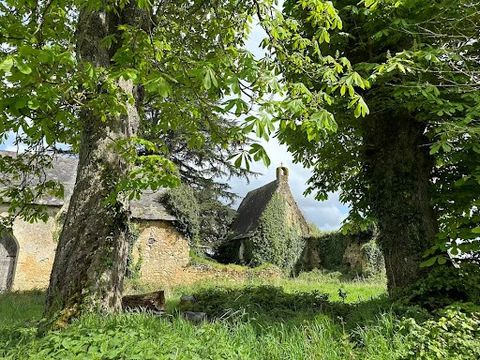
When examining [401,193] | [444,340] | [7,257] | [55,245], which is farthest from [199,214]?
[444,340]

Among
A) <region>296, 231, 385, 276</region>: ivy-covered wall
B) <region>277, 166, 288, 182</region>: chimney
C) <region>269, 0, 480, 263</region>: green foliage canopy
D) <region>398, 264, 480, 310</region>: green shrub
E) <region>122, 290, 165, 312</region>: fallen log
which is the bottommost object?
<region>122, 290, 165, 312</region>: fallen log

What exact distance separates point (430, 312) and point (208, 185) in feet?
75.6

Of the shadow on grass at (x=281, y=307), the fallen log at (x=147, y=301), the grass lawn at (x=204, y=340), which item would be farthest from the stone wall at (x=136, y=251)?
the grass lawn at (x=204, y=340)

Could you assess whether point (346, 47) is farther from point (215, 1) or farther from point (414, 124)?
point (215, 1)

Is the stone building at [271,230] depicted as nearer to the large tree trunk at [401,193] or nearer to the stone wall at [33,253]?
the stone wall at [33,253]

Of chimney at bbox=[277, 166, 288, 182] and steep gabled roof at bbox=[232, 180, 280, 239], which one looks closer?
steep gabled roof at bbox=[232, 180, 280, 239]

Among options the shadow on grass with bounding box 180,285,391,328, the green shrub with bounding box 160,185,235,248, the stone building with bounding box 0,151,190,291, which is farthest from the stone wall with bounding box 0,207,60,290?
the shadow on grass with bounding box 180,285,391,328

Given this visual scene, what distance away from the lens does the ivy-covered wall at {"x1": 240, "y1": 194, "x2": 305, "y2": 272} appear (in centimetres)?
2469

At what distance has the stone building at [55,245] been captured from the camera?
18.1 m

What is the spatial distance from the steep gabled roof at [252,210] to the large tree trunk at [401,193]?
17.6m

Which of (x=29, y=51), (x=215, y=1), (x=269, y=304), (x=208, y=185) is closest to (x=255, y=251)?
(x=208, y=185)

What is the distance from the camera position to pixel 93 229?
5613mm

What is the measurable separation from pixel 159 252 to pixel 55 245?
5.10 meters

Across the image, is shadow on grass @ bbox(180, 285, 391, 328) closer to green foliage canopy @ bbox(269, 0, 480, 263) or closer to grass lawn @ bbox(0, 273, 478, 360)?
grass lawn @ bbox(0, 273, 478, 360)
